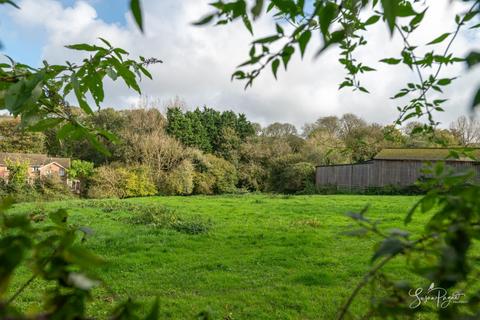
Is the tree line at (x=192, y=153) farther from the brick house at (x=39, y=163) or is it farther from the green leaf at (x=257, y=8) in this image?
the green leaf at (x=257, y=8)

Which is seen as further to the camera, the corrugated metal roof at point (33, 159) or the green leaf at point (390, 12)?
the corrugated metal roof at point (33, 159)

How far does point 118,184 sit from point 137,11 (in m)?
28.3

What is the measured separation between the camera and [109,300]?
5582 millimetres

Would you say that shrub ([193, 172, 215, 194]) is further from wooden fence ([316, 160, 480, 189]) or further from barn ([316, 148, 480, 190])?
barn ([316, 148, 480, 190])

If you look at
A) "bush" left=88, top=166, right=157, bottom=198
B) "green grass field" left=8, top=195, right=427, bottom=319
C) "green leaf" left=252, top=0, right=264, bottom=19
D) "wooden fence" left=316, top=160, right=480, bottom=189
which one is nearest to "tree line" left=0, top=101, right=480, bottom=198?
"bush" left=88, top=166, right=157, bottom=198

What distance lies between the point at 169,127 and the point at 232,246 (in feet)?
82.0

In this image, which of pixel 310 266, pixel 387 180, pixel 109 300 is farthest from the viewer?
pixel 387 180

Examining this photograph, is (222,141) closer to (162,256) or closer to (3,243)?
(162,256)

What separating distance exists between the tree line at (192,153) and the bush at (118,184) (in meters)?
0.07

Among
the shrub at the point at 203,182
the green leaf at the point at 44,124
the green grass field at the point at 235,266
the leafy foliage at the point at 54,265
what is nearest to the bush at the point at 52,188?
the shrub at the point at 203,182

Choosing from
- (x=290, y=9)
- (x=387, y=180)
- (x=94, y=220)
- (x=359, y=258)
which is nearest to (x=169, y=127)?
(x=387, y=180)

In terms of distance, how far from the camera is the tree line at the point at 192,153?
2842cm

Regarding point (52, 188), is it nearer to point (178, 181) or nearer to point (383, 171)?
point (178, 181)

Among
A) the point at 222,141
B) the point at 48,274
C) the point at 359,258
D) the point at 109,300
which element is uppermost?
the point at 222,141
